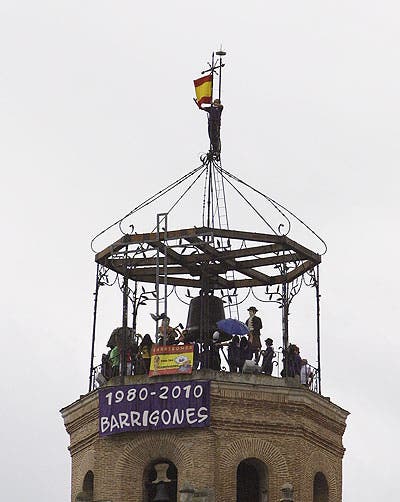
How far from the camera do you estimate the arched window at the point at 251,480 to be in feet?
190

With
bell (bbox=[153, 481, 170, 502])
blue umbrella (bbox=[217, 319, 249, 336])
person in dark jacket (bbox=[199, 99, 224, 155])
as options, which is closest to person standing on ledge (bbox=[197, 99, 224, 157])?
person in dark jacket (bbox=[199, 99, 224, 155])

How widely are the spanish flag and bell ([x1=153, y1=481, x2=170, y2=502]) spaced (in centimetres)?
1125

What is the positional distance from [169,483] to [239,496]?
2.15m

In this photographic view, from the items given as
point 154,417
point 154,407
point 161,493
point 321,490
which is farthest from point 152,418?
point 321,490

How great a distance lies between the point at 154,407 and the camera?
57844 millimetres

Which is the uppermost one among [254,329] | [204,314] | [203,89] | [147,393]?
[203,89]

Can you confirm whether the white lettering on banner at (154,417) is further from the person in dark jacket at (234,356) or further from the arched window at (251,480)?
the arched window at (251,480)

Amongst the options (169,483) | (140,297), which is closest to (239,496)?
(169,483)

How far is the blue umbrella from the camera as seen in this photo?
58938mm

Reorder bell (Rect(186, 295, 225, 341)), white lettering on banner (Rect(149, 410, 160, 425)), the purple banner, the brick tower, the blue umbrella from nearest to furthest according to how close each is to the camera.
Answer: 1. the brick tower
2. the purple banner
3. white lettering on banner (Rect(149, 410, 160, 425))
4. the blue umbrella
5. bell (Rect(186, 295, 225, 341))

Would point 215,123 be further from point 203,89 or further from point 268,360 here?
point 268,360

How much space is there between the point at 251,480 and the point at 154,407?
325 cm

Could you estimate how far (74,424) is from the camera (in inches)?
2370

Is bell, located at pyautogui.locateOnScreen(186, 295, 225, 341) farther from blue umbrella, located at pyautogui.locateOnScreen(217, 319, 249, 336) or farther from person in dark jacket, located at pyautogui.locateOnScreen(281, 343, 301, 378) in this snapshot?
person in dark jacket, located at pyautogui.locateOnScreen(281, 343, 301, 378)
